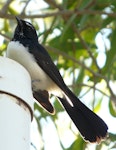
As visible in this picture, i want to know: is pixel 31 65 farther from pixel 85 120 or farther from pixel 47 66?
pixel 85 120

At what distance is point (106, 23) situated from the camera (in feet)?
11.8

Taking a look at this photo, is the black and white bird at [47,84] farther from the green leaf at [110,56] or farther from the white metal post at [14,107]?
the white metal post at [14,107]

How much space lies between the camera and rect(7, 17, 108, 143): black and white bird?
9.27 ft

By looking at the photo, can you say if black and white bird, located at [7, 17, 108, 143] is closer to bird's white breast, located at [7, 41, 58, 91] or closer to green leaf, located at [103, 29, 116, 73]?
bird's white breast, located at [7, 41, 58, 91]

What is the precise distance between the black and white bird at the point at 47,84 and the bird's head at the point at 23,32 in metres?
0.06

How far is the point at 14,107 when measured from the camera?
1729 mm

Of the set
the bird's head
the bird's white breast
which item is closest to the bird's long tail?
the bird's white breast

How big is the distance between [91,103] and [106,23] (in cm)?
54

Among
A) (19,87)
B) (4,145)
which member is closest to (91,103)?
(19,87)

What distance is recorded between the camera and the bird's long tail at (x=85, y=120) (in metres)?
2.69

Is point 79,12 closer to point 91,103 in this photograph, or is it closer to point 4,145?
point 91,103

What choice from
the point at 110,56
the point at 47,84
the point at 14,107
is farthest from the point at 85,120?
the point at 14,107

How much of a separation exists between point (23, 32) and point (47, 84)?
0.42 m

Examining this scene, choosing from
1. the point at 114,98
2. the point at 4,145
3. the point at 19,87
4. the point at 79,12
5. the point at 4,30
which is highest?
the point at 4,30
